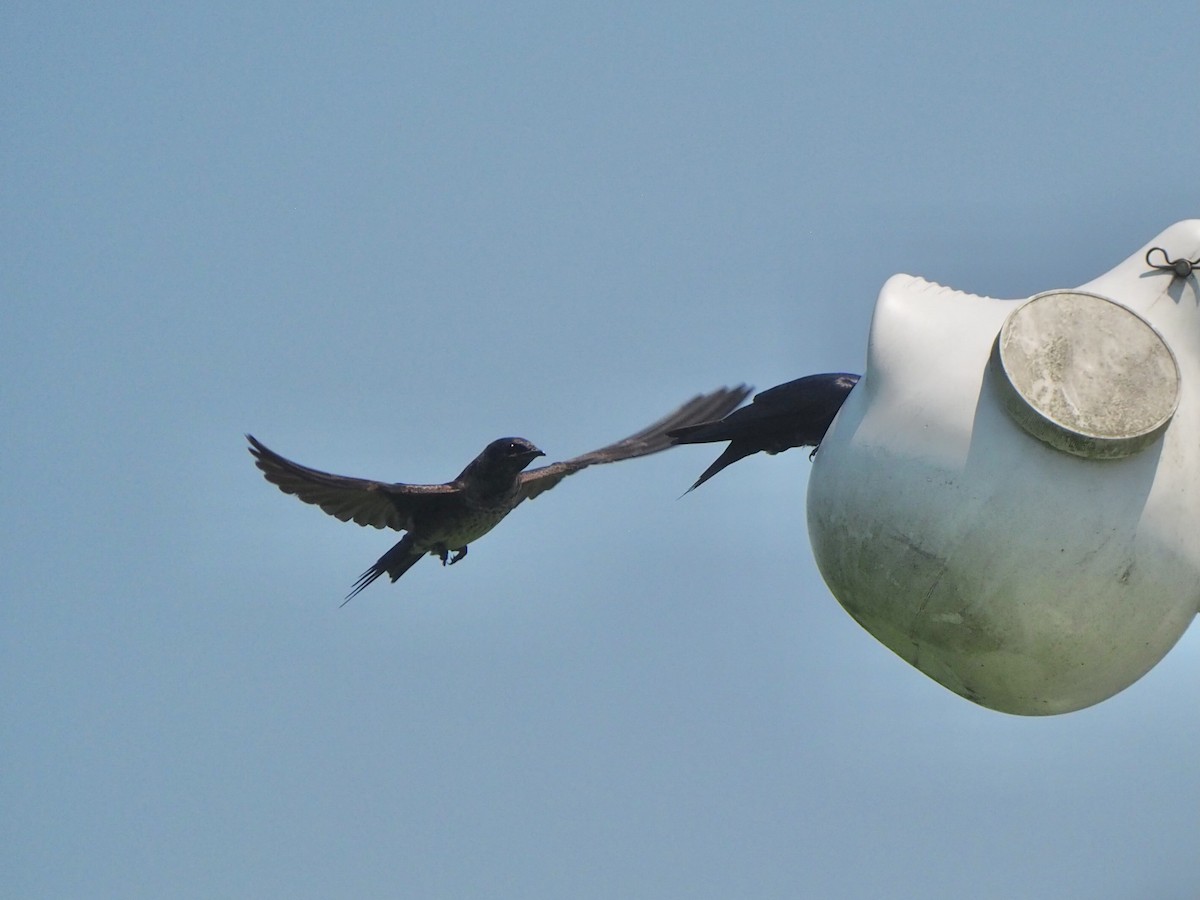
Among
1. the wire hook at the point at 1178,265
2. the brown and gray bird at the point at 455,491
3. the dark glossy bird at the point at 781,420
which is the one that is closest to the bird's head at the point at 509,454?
the brown and gray bird at the point at 455,491

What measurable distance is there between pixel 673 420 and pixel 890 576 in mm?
5176

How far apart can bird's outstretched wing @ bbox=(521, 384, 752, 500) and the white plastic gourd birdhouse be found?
15.6 feet

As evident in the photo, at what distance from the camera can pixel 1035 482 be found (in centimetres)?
512

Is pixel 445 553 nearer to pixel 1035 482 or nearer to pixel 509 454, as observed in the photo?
pixel 509 454

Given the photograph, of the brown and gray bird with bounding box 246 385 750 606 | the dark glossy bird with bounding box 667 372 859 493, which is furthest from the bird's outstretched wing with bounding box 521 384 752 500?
the dark glossy bird with bounding box 667 372 859 493

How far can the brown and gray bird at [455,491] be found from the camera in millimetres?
9727

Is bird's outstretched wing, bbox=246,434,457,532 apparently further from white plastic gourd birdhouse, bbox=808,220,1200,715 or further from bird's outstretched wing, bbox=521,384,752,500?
white plastic gourd birdhouse, bbox=808,220,1200,715

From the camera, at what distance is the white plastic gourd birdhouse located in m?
5.11

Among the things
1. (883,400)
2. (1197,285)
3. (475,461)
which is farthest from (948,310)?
(475,461)

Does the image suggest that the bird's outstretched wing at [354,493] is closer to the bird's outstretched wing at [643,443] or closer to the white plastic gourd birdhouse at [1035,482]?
the bird's outstretched wing at [643,443]

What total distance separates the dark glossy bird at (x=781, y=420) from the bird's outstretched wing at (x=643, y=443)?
11.8 ft

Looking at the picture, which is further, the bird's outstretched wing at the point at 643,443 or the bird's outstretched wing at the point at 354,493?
the bird's outstretched wing at the point at 643,443

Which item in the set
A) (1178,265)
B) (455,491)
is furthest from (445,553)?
(1178,265)

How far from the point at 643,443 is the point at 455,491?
1151mm
